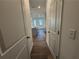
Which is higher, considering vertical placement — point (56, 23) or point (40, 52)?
point (56, 23)

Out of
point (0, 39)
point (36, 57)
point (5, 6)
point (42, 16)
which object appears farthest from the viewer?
point (42, 16)

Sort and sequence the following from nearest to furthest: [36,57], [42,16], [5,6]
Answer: [5,6]
[36,57]
[42,16]

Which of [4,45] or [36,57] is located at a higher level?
[4,45]

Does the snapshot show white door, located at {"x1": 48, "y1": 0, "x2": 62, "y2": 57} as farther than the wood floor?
No

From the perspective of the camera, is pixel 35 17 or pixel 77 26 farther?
pixel 35 17

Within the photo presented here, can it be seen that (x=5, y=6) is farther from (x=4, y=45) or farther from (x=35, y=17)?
(x=35, y=17)

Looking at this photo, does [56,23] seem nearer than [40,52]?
Yes

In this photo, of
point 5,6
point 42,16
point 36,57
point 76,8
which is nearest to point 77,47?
point 76,8

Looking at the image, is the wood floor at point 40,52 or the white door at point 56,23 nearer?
the white door at point 56,23

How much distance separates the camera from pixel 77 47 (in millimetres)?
900

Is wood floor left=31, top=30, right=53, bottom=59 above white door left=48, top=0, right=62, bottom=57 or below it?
below

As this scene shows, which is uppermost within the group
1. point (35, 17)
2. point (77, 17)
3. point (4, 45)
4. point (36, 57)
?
point (35, 17)

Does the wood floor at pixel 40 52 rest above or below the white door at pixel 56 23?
below

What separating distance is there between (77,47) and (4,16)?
0.98 meters
